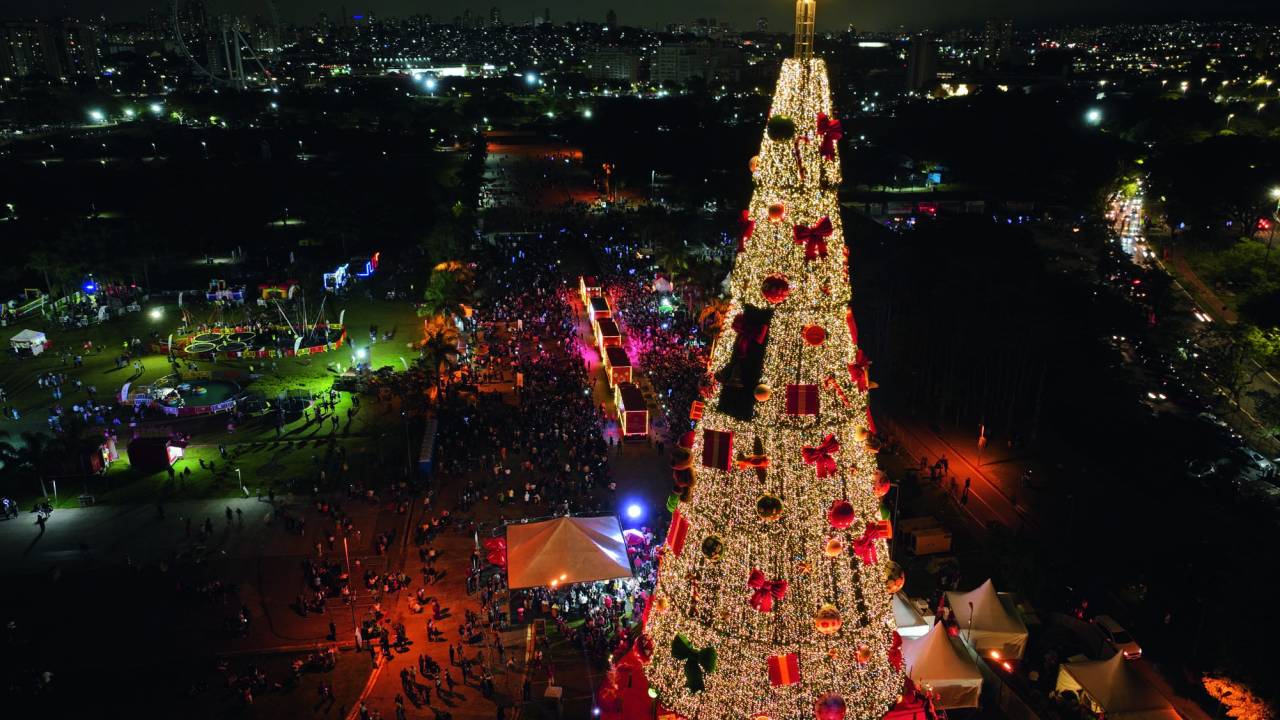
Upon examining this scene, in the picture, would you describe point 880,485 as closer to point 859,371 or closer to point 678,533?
point 859,371

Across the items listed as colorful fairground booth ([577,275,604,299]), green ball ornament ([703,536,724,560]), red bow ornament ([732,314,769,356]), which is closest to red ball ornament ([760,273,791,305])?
red bow ornament ([732,314,769,356])

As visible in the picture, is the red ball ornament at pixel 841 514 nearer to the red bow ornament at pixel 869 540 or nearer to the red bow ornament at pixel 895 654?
the red bow ornament at pixel 869 540

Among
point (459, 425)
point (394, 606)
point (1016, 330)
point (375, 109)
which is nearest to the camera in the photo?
point (394, 606)

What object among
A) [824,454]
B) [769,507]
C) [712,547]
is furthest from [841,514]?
[712,547]

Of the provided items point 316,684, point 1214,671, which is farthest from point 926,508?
point 316,684

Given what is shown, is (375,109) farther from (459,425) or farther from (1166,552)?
(1166,552)

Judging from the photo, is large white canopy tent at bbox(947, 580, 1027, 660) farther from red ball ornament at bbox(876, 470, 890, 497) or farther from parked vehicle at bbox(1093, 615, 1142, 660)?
red ball ornament at bbox(876, 470, 890, 497)

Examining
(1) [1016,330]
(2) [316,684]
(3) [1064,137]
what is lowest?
(2) [316,684]
